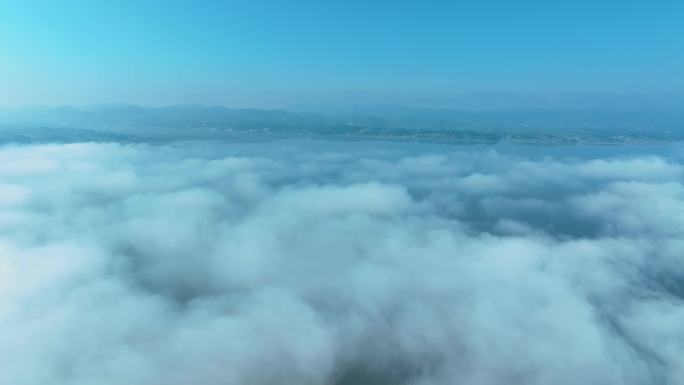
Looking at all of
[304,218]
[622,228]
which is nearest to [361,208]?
[304,218]

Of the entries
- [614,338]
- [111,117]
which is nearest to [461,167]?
[614,338]

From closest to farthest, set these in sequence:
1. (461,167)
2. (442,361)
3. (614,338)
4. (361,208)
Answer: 1. (442,361)
2. (614,338)
3. (361,208)
4. (461,167)

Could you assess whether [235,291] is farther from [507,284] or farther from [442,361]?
[507,284]

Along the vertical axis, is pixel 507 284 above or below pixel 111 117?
Answer: below

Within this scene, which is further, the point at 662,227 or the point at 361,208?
the point at 361,208

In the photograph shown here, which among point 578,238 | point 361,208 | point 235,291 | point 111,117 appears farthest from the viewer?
point 111,117

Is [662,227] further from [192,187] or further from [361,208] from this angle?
[192,187]

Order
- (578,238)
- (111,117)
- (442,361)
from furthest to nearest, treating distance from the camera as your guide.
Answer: (111,117)
(578,238)
(442,361)

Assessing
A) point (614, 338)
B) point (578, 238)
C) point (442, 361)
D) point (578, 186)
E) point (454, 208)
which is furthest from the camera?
point (578, 186)

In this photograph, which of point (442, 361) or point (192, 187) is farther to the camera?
point (192, 187)
